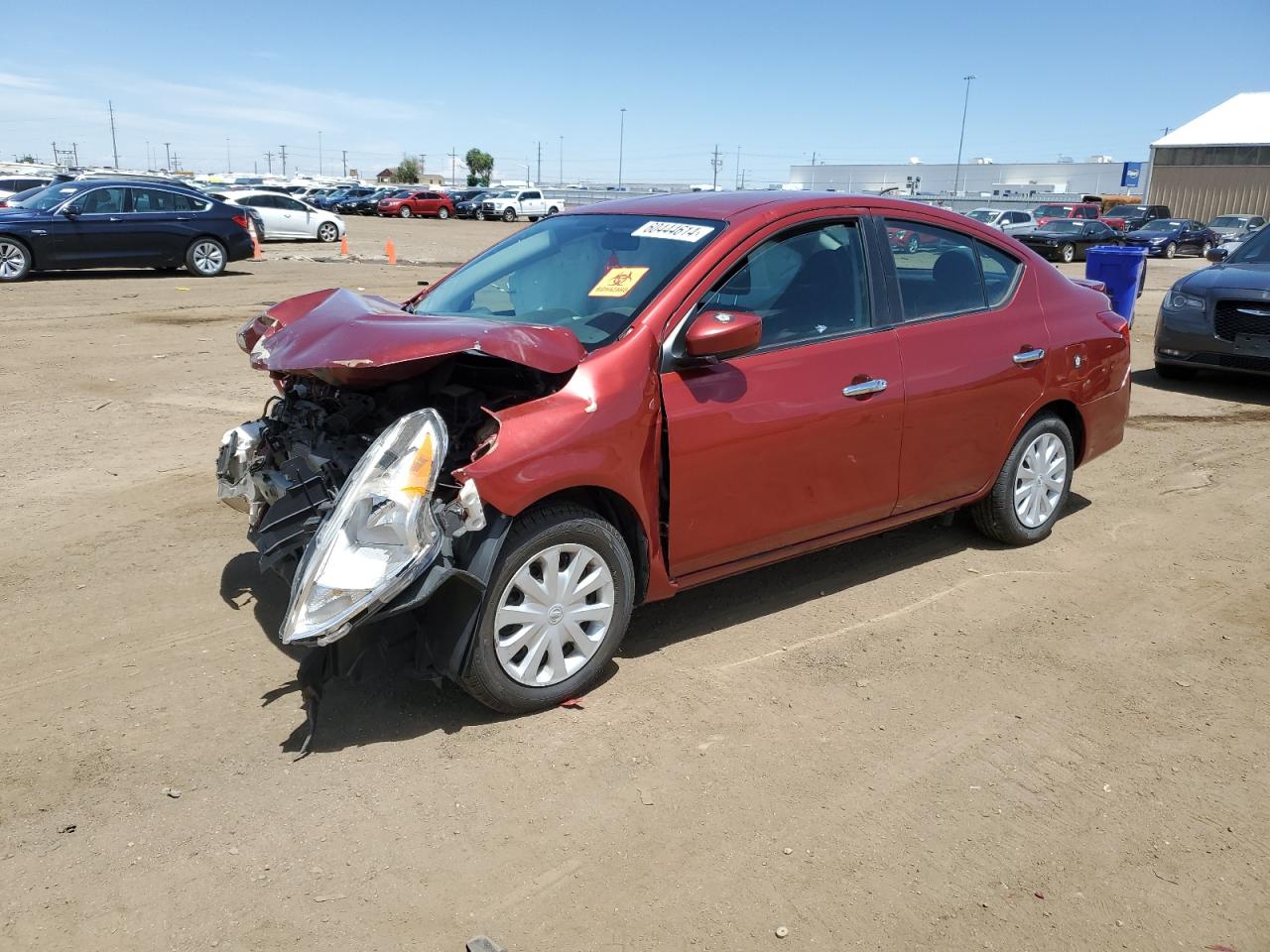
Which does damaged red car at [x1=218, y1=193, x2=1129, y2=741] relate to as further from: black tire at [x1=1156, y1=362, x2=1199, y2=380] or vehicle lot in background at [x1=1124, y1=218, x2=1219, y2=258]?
vehicle lot in background at [x1=1124, y1=218, x2=1219, y2=258]

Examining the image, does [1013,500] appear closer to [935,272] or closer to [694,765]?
[935,272]

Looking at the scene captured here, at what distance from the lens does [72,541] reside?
527cm

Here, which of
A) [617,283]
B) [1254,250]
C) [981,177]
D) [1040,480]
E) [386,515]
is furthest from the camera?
[981,177]

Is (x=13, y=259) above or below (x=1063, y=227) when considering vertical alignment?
below

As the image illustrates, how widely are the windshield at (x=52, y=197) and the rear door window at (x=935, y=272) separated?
16.4 meters

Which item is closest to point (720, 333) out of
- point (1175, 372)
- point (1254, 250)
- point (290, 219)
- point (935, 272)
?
point (935, 272)

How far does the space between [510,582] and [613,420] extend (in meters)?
0.68

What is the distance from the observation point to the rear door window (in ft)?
15.9

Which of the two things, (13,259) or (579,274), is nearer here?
(579,274)

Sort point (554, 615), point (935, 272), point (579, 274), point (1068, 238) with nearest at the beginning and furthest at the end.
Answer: point (554, 615) → point (579, 274) → point (935, 272) → point (1068, 238)

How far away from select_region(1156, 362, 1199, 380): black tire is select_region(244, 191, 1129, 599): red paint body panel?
592cm

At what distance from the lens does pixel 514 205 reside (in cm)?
5116

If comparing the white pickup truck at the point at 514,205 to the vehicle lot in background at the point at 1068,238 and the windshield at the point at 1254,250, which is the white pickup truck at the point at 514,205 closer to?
the vehicle lot in background at the point at 1068,238

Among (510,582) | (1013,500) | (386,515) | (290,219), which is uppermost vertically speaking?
(386,515)
